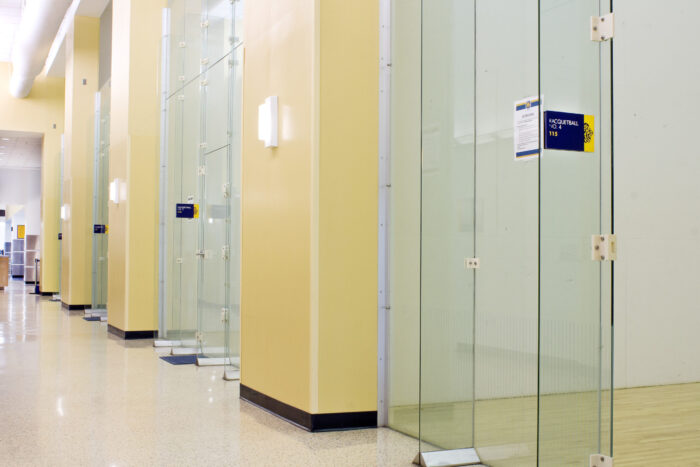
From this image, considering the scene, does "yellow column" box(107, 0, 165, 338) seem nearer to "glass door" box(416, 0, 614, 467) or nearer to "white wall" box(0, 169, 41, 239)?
"glass door" box(416, 0, 614, 467)

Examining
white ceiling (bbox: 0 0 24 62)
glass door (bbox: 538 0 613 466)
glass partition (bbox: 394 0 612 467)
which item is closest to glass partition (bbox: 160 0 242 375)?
glass partition (bbox: 394 0 612 467)

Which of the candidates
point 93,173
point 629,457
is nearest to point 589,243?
point 629,457

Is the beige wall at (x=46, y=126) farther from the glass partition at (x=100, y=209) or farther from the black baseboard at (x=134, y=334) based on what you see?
the black baseboard at (x=134, y=334)

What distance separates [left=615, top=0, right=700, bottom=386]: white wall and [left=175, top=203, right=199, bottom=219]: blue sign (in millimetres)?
4465

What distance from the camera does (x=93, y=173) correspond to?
13.4 meters

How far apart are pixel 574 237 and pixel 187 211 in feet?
19.0

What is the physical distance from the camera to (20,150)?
22.0m

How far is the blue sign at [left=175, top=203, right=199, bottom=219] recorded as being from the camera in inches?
313

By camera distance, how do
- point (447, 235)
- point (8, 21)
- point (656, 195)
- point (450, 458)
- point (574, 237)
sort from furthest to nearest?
point (8, 21) < point (656, 195) < point (447, 235) < point (450, 458) < point (574, 237)

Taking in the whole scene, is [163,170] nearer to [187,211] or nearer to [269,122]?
[187,211]

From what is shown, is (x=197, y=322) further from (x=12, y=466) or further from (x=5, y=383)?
(x=12, y=466)

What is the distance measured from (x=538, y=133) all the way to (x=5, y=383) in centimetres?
534

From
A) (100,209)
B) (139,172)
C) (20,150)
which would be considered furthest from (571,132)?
(20,150)

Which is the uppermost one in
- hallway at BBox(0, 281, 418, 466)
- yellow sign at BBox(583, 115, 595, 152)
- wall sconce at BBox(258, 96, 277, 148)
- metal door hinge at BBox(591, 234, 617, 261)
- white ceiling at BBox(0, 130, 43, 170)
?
white ceiling at BBox(0, 130, 43, 170)
